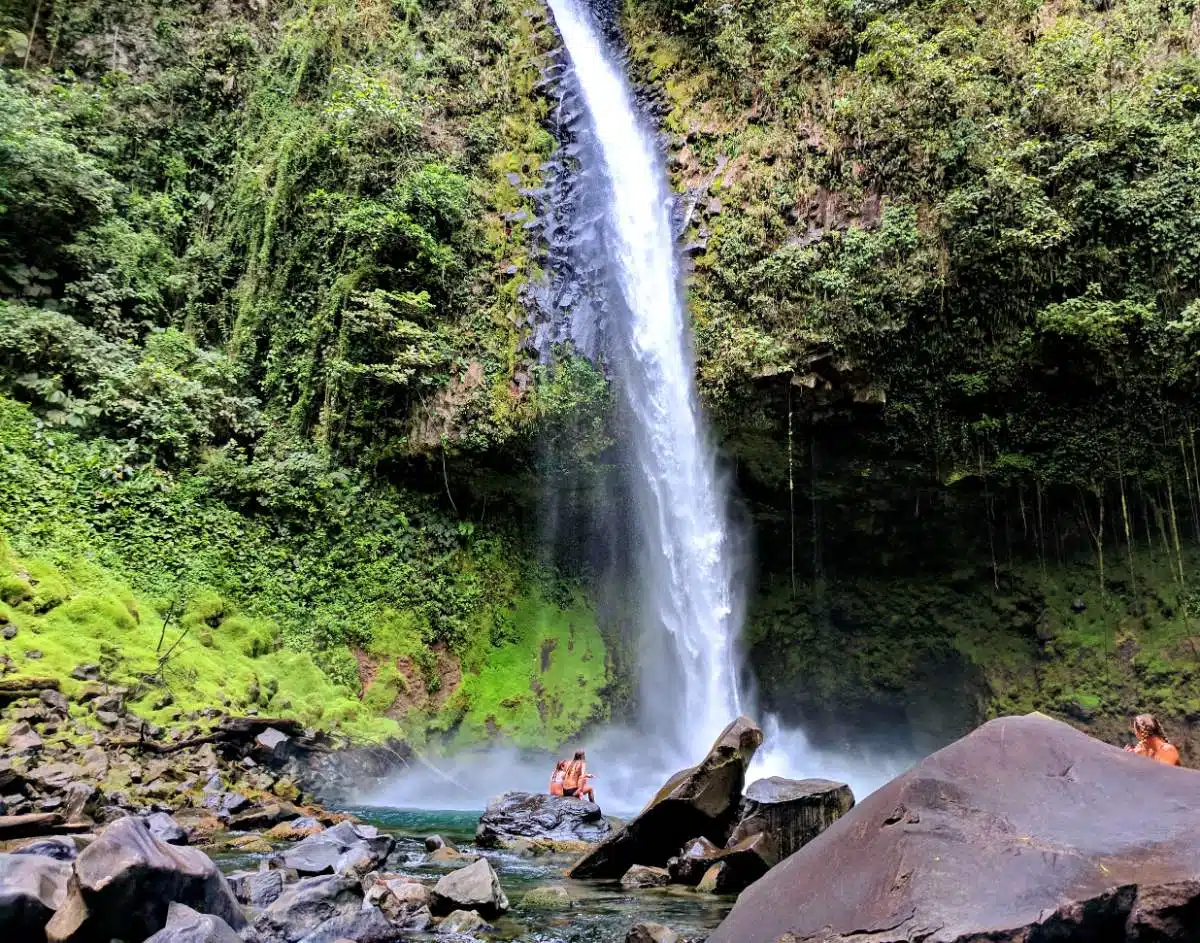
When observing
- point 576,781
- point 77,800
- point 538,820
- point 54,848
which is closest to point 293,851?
point 54,848

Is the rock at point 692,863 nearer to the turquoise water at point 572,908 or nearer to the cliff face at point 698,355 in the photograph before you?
the turquoise water at point 572,908

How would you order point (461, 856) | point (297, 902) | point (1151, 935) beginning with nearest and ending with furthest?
point (1151, 935)
point (297, 902)
point (461, 856)

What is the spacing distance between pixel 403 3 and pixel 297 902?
20.2m

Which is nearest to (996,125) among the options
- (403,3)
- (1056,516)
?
(1056,516)

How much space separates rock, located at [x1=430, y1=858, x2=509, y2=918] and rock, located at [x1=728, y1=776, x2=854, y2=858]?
89.2 inches

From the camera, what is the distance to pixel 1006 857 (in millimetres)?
3314

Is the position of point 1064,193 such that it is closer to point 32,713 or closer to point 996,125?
point 996,125

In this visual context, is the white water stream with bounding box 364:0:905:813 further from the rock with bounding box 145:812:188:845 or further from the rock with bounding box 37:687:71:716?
the rock with bounding box 145:812:188:845

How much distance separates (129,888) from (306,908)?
3.90 feet

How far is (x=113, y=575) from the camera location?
450 inches

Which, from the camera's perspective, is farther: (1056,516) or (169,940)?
(1056,516)

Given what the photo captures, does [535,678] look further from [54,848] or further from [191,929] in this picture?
[191,929]

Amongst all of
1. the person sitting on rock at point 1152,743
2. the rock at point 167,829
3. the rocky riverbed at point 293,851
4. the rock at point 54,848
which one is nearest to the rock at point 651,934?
the rocky riverbed at point 293,851

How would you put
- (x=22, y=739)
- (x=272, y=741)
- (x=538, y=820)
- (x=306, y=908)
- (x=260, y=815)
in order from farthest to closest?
(x=272, y=741) → (x=538, y=820) → (x=260, y=815) → (x=22, y=739) → (x=306, y=908)
